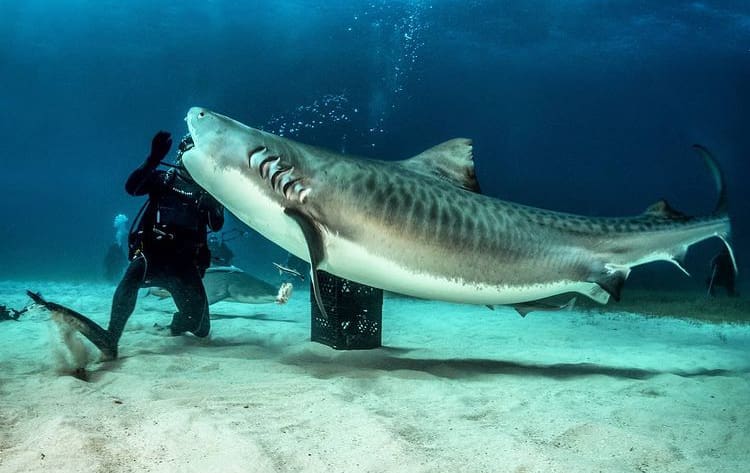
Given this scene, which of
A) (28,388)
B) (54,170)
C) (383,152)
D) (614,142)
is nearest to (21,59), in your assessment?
(383,152)

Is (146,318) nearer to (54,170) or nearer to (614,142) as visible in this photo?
(614,142)

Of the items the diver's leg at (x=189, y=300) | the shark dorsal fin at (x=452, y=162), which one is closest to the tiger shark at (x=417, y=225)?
the shark dorsal fin at (x=452, y=162)

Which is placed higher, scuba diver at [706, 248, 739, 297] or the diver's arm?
the diver's arm

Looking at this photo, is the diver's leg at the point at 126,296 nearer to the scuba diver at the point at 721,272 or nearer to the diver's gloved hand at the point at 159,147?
the diver's gloved hand at the point at 159,147

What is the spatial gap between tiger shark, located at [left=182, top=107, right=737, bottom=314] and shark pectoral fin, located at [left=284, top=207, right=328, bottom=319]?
0.04 ft

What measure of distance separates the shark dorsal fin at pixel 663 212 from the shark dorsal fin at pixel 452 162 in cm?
192

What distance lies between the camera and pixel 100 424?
2.94 metres

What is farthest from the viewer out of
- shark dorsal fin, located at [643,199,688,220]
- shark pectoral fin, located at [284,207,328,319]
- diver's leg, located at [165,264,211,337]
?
diver's leg, located at [165,264,211,337]

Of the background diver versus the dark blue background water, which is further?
the dark blue background water

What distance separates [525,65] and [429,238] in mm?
46679

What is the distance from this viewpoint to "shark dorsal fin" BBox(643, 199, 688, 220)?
5.08 m

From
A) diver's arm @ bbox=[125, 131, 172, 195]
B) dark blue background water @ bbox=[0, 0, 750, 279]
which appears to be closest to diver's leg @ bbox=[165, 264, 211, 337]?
diver's arm @ bbox=[125, 131, 172, 195]

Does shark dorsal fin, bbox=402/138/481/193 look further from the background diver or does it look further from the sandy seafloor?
the background diver

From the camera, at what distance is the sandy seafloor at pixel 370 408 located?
2.69 meters
